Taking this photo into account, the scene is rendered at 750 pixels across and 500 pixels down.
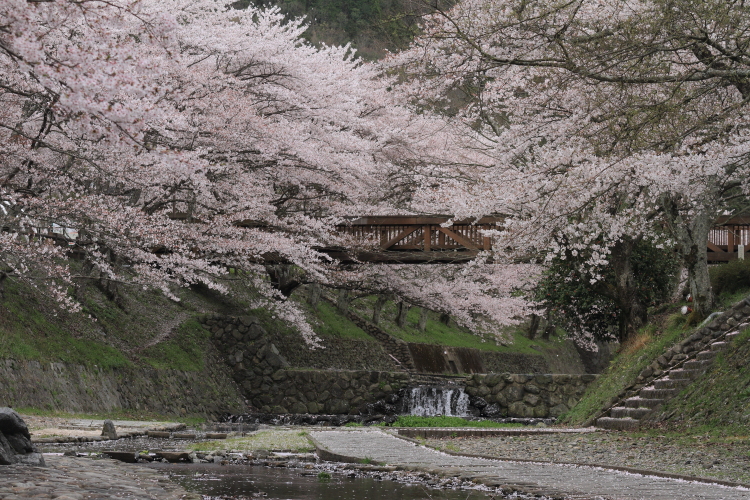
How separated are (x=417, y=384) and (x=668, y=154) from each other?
15157 millimetres

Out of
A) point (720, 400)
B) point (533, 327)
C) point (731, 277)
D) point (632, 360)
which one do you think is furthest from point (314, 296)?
point (720, 400)

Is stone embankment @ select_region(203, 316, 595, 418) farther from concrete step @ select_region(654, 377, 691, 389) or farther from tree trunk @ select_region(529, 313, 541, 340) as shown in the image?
tree trunk @ select_region(529, 313, 541, 340)

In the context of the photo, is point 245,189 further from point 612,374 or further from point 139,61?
point 139,61

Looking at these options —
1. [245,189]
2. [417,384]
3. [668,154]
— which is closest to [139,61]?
[668,154]

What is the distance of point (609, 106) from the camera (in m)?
10.8

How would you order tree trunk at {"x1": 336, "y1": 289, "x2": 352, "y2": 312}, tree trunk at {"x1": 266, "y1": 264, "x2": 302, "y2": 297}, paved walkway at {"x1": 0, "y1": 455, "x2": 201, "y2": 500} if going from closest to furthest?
paved walkway at {"x1": 0, "y1": 455, "x2": 201, "y2": 500}, tree trunk at {"x1": 266, "y1": 264, "x2": 302, "y2": 297}, tree trunk at {"x1": 336, "y1": 289, "x2": 352, "y2": 312}

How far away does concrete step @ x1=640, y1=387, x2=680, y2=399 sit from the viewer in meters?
13.2

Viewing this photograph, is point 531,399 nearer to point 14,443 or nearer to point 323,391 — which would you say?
point 323,391

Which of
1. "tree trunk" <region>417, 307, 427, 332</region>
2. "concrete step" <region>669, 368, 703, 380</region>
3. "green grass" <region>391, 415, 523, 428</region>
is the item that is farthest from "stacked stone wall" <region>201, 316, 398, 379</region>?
"concrete step" <region>669, 368, 703, 380</region>

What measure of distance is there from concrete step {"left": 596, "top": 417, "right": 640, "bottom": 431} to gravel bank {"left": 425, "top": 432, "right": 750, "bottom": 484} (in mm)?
886

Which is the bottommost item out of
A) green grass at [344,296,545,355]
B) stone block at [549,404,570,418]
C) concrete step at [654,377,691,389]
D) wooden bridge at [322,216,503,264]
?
stone block at [549,404,570,418]

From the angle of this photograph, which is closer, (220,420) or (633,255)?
(633,255)

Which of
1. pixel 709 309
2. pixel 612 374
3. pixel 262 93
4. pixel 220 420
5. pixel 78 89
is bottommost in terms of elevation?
pixel 220 420

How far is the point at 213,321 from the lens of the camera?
23.4m
